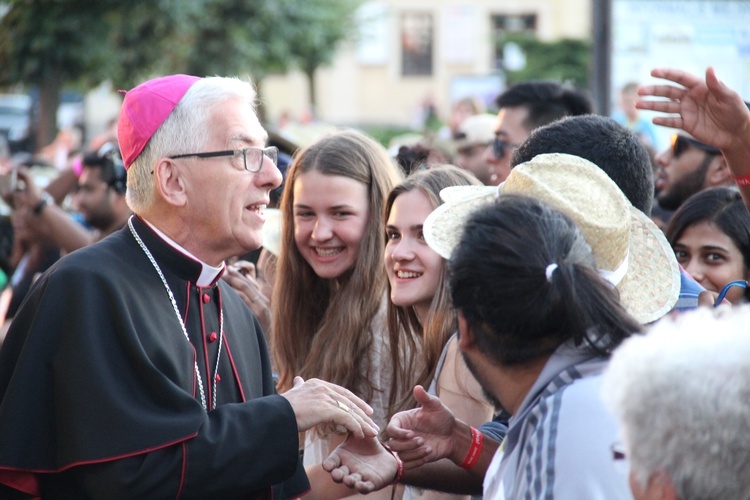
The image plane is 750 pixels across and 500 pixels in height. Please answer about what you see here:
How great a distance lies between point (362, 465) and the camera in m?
3.25

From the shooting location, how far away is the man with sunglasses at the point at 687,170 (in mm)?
5953

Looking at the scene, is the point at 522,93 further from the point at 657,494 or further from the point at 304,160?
the point at 657,494

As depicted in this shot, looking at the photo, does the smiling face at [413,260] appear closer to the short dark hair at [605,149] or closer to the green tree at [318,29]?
the short dark hair at [605,149]

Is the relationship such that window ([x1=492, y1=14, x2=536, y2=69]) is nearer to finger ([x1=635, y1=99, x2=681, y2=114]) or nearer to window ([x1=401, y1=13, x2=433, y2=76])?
window ([x1=401, y1=13, x2=433, y2=76])

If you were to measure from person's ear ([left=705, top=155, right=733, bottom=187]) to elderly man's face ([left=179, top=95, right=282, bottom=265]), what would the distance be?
3.57m

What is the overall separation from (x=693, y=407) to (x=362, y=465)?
5.35ft

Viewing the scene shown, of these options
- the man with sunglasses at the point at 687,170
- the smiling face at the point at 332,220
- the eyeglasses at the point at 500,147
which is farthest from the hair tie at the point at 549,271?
the eyeglasses at the point at 500,147

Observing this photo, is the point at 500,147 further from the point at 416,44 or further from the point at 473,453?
the point at 416,44

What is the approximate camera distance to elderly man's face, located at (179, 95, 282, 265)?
10.5 feet

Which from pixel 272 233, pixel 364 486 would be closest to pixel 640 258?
pixel 364 486

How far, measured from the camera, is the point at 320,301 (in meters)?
4.70

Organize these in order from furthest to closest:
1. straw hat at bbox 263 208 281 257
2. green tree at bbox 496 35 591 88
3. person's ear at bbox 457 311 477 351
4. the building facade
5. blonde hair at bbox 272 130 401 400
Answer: the building facade, green tree at bbox 496 35 591 88, straw hat at bbox 263 208 281 257, blonde hair at bbox 272 130 401 400, person's ear at bbox 457 311 477 351

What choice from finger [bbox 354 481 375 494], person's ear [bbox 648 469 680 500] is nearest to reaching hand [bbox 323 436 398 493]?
finger [bbox 354 481 375 494]

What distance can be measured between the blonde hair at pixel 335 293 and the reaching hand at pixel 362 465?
2.82 feet
